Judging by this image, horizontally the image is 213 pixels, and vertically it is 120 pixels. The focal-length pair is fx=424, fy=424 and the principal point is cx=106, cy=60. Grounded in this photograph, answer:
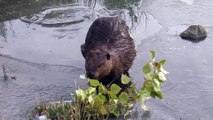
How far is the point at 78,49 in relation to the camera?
23.0ft

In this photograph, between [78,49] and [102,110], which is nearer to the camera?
[102,110]

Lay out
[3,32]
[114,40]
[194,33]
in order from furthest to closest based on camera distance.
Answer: [3,32], [194,33], [114,40]

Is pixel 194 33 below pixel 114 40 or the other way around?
below

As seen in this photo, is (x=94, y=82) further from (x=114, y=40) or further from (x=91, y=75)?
(x=114, y=40)

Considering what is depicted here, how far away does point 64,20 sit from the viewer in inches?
317

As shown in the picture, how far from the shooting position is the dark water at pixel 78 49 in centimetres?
546

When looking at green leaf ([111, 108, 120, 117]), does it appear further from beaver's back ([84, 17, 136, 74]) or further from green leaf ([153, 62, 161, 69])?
beaver's back ([84, 17, 136, 74])

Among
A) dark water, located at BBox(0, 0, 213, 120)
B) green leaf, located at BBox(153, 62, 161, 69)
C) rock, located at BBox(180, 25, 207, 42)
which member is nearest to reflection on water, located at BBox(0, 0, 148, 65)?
dark water, located at BBox(0, 0, 213, 120)

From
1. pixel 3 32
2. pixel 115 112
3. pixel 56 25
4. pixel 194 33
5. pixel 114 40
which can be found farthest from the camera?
pixel 56 25

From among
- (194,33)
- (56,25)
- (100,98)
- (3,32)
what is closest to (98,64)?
(100,98)

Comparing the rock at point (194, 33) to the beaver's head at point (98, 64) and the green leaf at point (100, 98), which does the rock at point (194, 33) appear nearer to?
the beaver's head at point (98, 64)

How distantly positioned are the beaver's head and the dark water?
0.59 meters

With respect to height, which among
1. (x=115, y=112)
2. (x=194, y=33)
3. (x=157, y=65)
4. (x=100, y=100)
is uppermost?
(x=157, y=65)

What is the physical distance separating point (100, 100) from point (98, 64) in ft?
2.13
